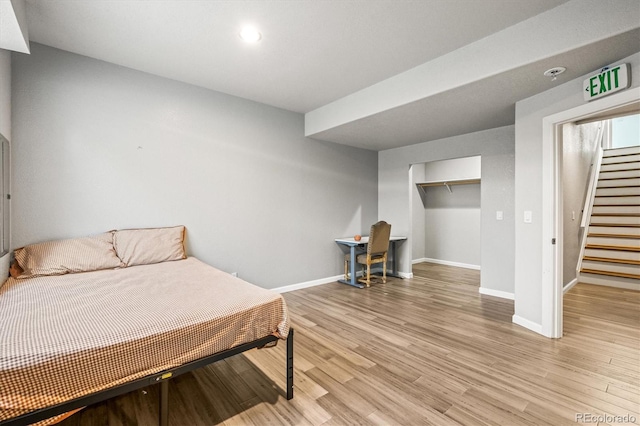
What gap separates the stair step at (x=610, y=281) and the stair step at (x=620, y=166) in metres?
2.52

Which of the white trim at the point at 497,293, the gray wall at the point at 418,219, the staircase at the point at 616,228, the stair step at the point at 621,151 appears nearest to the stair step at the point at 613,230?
the staircase at the point at 616,228

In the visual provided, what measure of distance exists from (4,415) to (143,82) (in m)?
3.01

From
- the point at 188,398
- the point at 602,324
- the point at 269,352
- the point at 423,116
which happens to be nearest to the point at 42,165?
the point at 188,398

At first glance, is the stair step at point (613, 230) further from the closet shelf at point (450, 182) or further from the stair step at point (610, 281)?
the closet shelf at point (450, 182)

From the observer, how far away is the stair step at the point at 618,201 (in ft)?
15.9

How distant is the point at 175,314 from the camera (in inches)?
59.9

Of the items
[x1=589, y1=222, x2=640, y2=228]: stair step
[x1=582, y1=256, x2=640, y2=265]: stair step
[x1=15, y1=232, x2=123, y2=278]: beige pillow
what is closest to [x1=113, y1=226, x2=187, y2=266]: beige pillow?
[x1=15, y1=232, x2=123, y2=278]: beige pillow

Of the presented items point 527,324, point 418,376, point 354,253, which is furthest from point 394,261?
point 418,376

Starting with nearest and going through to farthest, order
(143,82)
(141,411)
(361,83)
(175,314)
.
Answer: (175,314) < (141,411) < (143,82) < (361,83)

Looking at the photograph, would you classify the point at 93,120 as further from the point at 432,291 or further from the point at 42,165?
the point at 432,291

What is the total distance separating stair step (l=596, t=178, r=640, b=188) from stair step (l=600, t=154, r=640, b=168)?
541 mm

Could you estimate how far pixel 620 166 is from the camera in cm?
555

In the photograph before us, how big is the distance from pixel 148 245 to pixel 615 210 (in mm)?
7170

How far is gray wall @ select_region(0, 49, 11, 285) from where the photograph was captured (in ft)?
7.10
